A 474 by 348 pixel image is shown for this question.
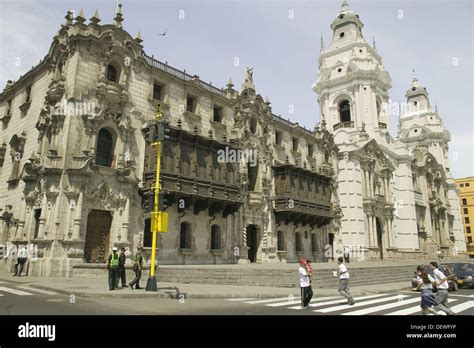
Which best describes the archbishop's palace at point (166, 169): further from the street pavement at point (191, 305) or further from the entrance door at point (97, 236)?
the street pavement at point (191, 305)

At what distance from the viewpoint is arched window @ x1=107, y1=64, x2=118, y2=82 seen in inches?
983

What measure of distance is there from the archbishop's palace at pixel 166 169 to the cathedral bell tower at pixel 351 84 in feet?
9.12

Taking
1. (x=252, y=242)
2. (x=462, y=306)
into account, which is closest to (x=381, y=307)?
(x=462, y=306)

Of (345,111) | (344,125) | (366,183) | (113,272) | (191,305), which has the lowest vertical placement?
(191,305)

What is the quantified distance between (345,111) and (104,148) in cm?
3819

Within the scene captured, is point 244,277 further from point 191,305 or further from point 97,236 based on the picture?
point 97,236

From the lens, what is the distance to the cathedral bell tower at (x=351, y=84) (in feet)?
161

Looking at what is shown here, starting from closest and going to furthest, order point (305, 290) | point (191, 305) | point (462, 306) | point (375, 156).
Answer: point (191, 305) < point (305, 290) < point (462, 306) < point (375, 156)

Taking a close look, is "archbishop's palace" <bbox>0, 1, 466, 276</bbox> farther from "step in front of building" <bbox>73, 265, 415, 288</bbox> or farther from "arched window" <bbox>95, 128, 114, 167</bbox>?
"step in front of building" <bbox>73, 265, 415, 288</bbox>

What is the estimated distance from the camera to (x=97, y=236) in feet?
72.6

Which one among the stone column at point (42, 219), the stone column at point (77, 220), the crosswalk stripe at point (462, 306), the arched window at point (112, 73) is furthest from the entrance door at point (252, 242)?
the crosswalk stripe at point (462, 306)

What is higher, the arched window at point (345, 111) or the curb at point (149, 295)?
the arched window at point (345, 111)

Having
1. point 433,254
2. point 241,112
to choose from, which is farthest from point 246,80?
point 433,254
